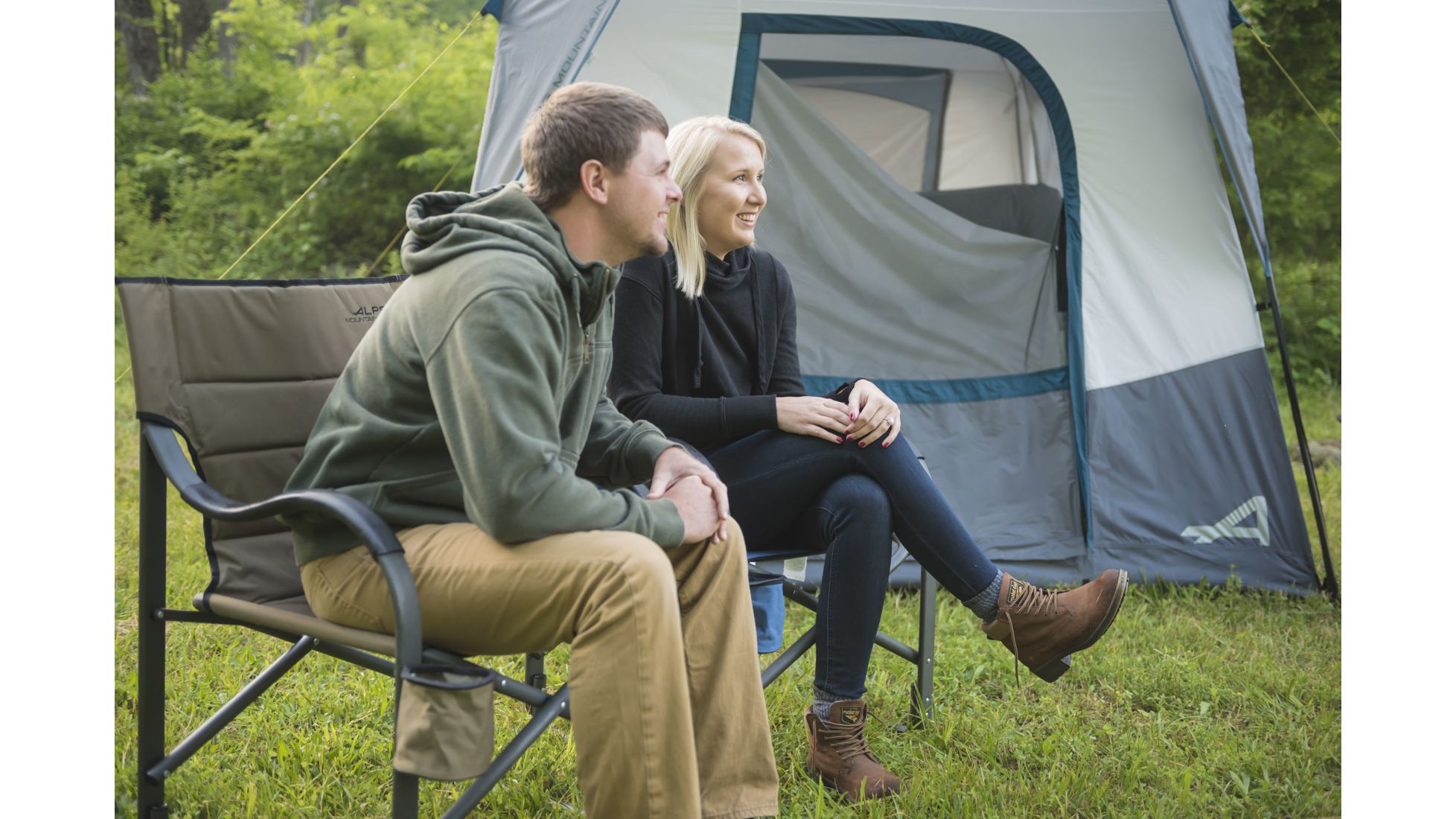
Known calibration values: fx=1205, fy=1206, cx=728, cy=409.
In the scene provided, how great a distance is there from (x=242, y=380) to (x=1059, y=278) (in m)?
2.24

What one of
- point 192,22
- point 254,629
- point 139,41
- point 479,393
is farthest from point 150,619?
point 192,22

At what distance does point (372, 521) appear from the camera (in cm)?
133

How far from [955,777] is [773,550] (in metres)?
0.46

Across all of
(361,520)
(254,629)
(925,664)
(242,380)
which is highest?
(361,520)

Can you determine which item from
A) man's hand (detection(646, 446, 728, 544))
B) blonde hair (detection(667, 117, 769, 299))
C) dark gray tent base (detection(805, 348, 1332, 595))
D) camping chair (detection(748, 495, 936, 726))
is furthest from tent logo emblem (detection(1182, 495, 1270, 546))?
man's hand (detection(646, 446, 728, 544))

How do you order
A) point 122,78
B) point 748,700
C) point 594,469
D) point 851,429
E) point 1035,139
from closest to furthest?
point 748,700
point 594,469
point 851,429
point 1035,139
point 122,78

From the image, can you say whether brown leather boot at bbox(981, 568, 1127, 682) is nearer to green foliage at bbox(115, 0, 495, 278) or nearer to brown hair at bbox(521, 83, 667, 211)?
brown hair at bbox(521, 83, 667, 211)

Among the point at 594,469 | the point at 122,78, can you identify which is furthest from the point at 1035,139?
the point at 122,78

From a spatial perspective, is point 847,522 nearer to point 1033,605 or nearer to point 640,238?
point 1033,605

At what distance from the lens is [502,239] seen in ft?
4.55

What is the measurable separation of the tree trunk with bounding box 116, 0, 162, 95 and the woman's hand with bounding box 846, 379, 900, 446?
8.00 meters

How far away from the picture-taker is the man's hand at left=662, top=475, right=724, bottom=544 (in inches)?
59.3

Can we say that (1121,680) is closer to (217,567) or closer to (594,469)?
(594,469)

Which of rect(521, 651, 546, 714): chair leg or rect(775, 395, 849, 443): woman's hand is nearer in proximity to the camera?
rect(775, 395, 849, 443): woman's hand
